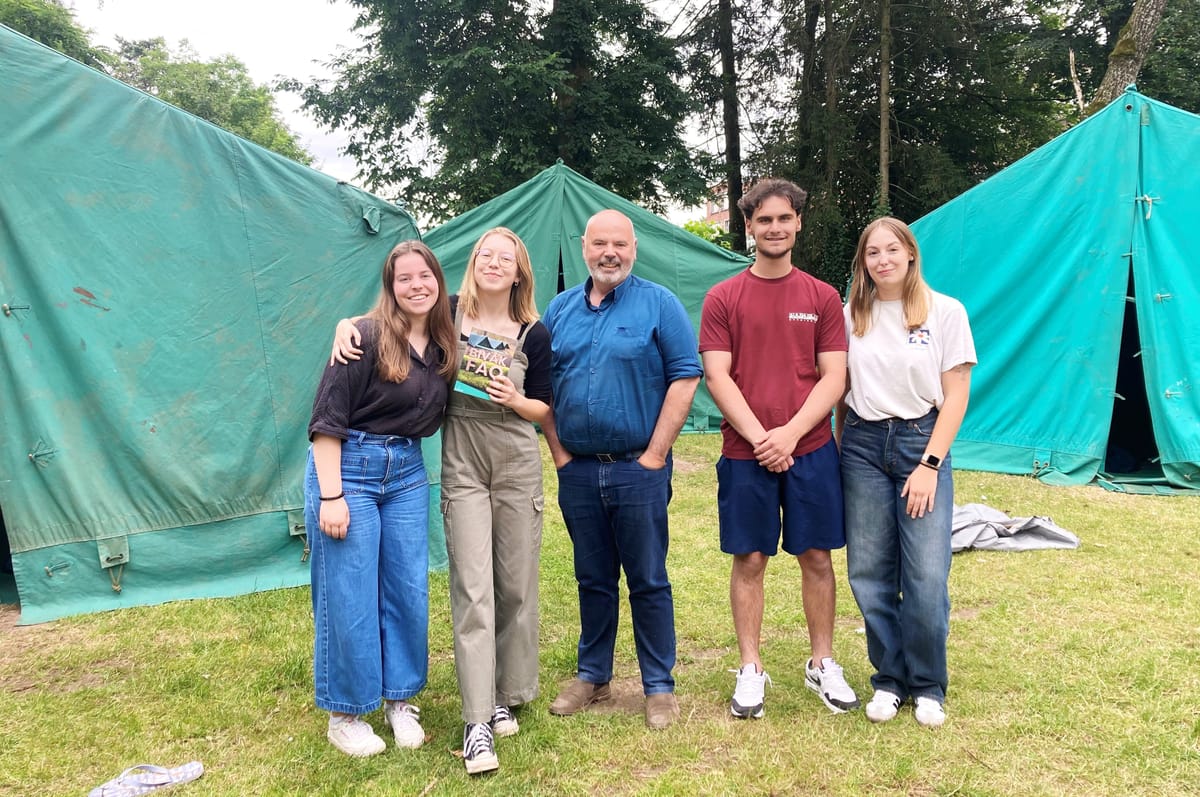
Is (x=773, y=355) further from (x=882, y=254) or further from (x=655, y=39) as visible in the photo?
(x=655, y=39)

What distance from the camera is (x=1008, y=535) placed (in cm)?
443

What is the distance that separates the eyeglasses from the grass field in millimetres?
1529

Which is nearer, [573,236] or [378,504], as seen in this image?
[378,504]

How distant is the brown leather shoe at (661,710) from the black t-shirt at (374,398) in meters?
1.18

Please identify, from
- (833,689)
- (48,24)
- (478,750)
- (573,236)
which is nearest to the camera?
(478,750)

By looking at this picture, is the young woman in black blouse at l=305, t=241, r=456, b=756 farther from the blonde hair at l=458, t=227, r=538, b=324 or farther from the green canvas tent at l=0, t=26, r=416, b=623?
the green canvas tent at l=0, t=26, r=416, b=623

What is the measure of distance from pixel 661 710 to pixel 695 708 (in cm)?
18

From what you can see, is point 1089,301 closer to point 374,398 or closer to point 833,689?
point 833,689

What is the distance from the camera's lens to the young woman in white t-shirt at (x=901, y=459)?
95.9 inches

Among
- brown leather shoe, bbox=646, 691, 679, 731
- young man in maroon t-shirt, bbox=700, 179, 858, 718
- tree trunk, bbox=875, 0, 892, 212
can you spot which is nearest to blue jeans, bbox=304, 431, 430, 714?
brown leather shoe, bbox=646, 691, 679, 731

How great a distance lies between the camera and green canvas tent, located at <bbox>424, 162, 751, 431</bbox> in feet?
26.5

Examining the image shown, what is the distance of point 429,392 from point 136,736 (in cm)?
151

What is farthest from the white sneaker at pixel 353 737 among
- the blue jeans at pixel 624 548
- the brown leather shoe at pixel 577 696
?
the blue jeans at pixel 624 548

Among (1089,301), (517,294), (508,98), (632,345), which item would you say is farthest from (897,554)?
(508,98)
